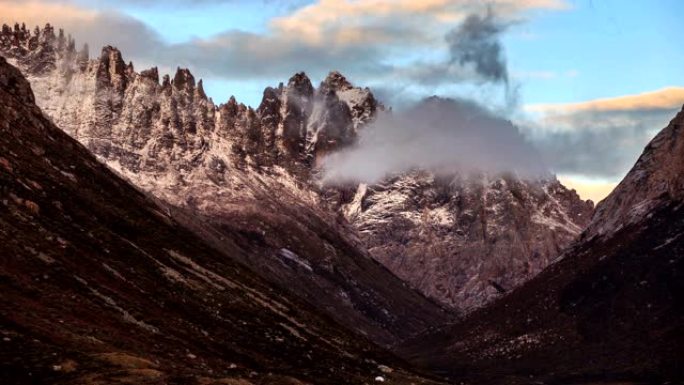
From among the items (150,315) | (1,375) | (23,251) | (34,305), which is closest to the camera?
(1,375)

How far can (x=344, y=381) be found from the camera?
196000mm

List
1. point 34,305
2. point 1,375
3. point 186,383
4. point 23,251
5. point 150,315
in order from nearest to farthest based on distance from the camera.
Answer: point 1,375, point 186,383, point 34,305, point 23,251, point 150,315

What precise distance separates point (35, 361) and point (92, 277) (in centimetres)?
7351

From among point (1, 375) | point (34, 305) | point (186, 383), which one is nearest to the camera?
point (1, 375)

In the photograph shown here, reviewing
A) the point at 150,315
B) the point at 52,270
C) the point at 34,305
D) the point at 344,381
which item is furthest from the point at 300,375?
the point at 34,305

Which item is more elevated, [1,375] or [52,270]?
[52,270]

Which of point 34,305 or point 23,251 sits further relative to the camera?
point 23,251

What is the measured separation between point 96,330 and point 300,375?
48225 mm

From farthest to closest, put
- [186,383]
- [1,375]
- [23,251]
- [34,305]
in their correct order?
[23,251] → [34,305] → [186,383] → [1,375]

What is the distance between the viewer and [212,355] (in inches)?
7087

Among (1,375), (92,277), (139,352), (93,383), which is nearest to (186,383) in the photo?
(93,383)

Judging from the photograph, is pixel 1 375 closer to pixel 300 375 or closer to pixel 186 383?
pixel 186 383

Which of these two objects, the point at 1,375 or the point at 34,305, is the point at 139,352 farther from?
the point at 1,375

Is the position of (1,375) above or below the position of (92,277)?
below
